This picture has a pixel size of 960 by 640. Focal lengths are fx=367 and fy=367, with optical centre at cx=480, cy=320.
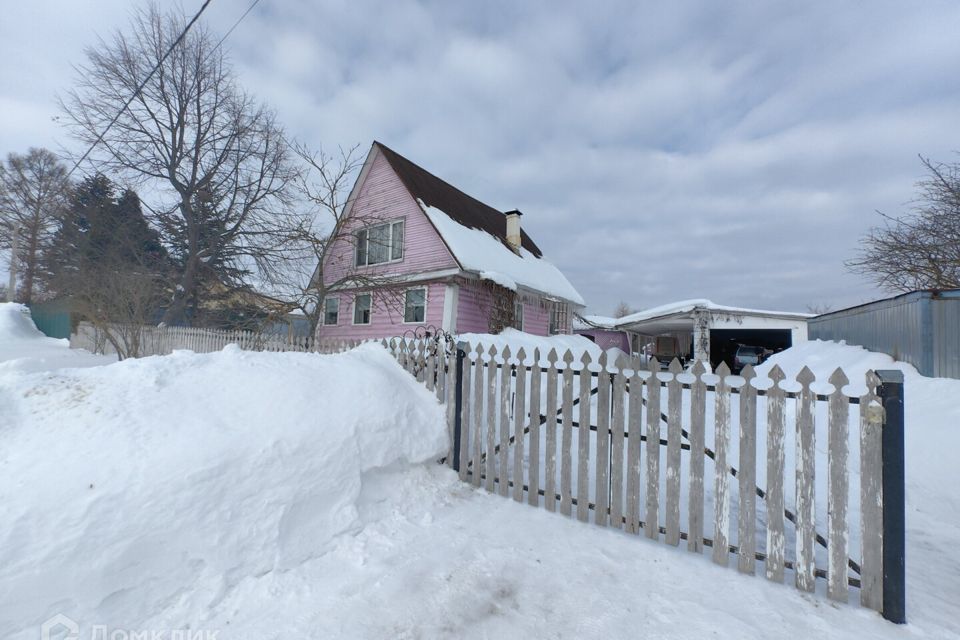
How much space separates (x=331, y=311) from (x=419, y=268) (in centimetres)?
549

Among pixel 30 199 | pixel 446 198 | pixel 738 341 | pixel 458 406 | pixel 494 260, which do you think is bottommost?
pixel 458 406

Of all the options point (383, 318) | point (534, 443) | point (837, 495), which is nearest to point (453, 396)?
point (534, 443)

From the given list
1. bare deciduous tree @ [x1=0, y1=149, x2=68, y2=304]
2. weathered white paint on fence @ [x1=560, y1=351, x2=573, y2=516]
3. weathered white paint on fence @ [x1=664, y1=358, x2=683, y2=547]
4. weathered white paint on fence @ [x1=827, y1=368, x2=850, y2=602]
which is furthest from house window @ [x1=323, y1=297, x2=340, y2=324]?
bare deciduous tree @ [x1=0, y1=149, x2=68, y2=304]

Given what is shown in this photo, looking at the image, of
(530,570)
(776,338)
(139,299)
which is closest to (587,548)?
(530,570)

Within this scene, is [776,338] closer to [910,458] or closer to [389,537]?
[910,458]

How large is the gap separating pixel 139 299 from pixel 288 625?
13.6 meters

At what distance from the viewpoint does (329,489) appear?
9.62ft

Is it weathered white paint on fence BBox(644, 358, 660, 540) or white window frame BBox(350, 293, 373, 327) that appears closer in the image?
weathered white paint on fence BBox(644, 358, 660, 540)

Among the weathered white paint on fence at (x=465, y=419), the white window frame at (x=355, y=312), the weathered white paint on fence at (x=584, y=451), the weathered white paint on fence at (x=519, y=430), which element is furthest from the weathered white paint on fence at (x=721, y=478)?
the white window frame at (x=355, y=312)

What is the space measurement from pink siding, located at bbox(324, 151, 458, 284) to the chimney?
5.76 metres

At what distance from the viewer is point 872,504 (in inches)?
90.0

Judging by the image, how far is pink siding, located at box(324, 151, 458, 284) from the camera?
1313cm

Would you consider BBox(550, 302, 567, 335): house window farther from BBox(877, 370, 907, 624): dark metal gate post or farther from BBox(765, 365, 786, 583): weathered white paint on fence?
BBox(877, 370, 907, 624): dark metal gate post

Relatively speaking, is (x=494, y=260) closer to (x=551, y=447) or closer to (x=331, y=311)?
(x=331, y=311)
